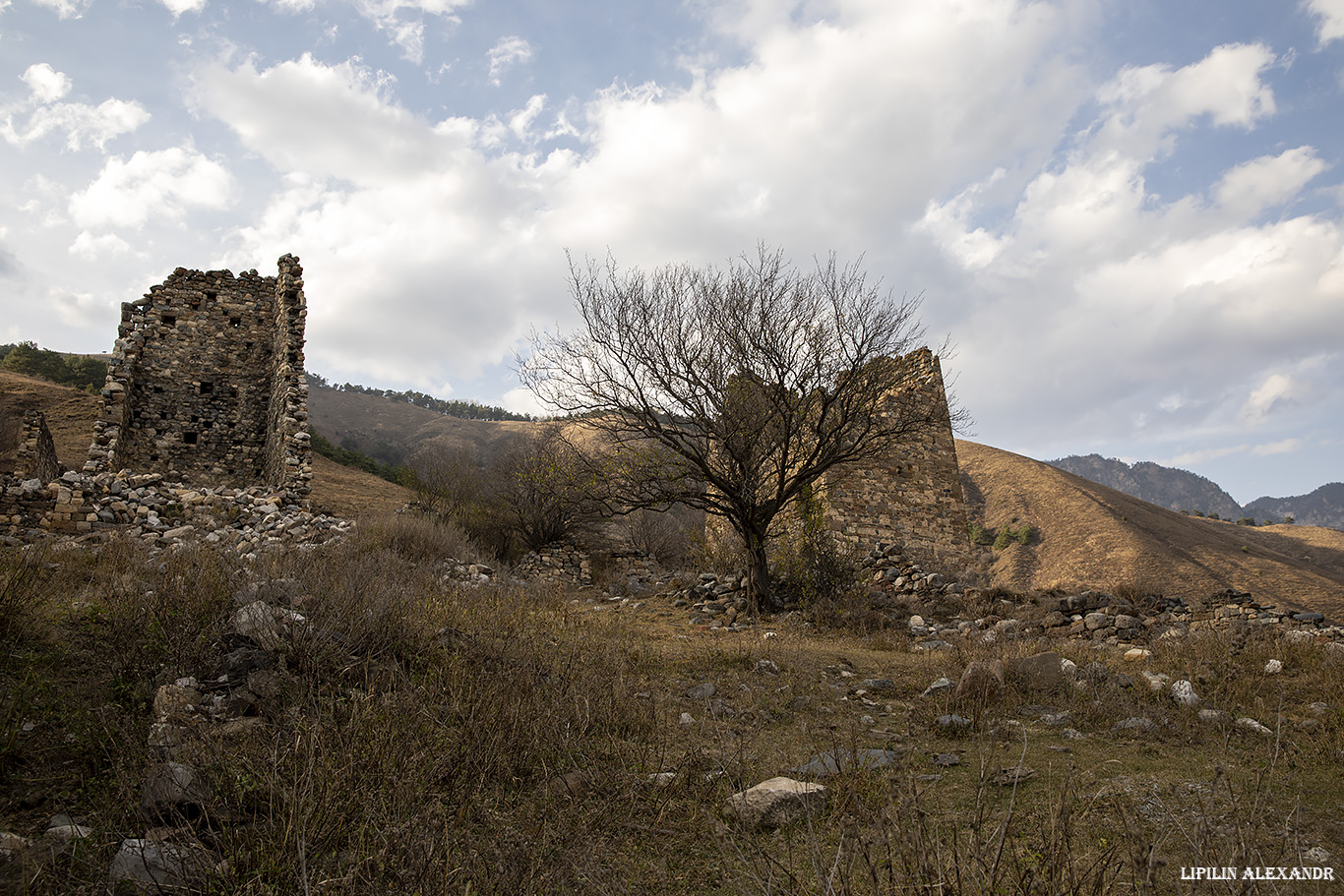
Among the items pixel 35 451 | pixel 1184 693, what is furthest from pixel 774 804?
pixel 35 451

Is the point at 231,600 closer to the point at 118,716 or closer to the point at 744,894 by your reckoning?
the point at 118,716

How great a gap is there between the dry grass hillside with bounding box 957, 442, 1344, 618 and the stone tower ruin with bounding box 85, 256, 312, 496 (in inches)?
881

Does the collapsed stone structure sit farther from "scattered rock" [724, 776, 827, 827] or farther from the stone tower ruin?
"scattered rock" [724, 776, 827, 827]

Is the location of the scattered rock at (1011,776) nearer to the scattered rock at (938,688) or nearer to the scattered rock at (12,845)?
the scattered rock at (938,688)

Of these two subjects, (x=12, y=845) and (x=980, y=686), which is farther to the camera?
(x=980, y=686)

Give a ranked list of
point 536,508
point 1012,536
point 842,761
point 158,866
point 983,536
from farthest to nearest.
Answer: point 983,536 → point 1012,536 → point 536,508 → point 842,761 → point 158,866

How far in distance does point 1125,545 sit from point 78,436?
37.6 meters

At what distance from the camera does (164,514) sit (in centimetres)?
927

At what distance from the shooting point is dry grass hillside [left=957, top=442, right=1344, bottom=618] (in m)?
25.4

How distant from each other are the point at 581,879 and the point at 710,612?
8598 mm

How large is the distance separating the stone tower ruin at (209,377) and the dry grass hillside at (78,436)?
1860mm

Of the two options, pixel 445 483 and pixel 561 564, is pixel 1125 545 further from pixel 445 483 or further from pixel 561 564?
pixel 445 483

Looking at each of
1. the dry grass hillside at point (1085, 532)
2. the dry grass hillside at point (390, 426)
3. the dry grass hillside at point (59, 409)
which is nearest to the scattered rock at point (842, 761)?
the dry grass hillside at point (1085, 532)

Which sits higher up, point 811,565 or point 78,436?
point 78,436
